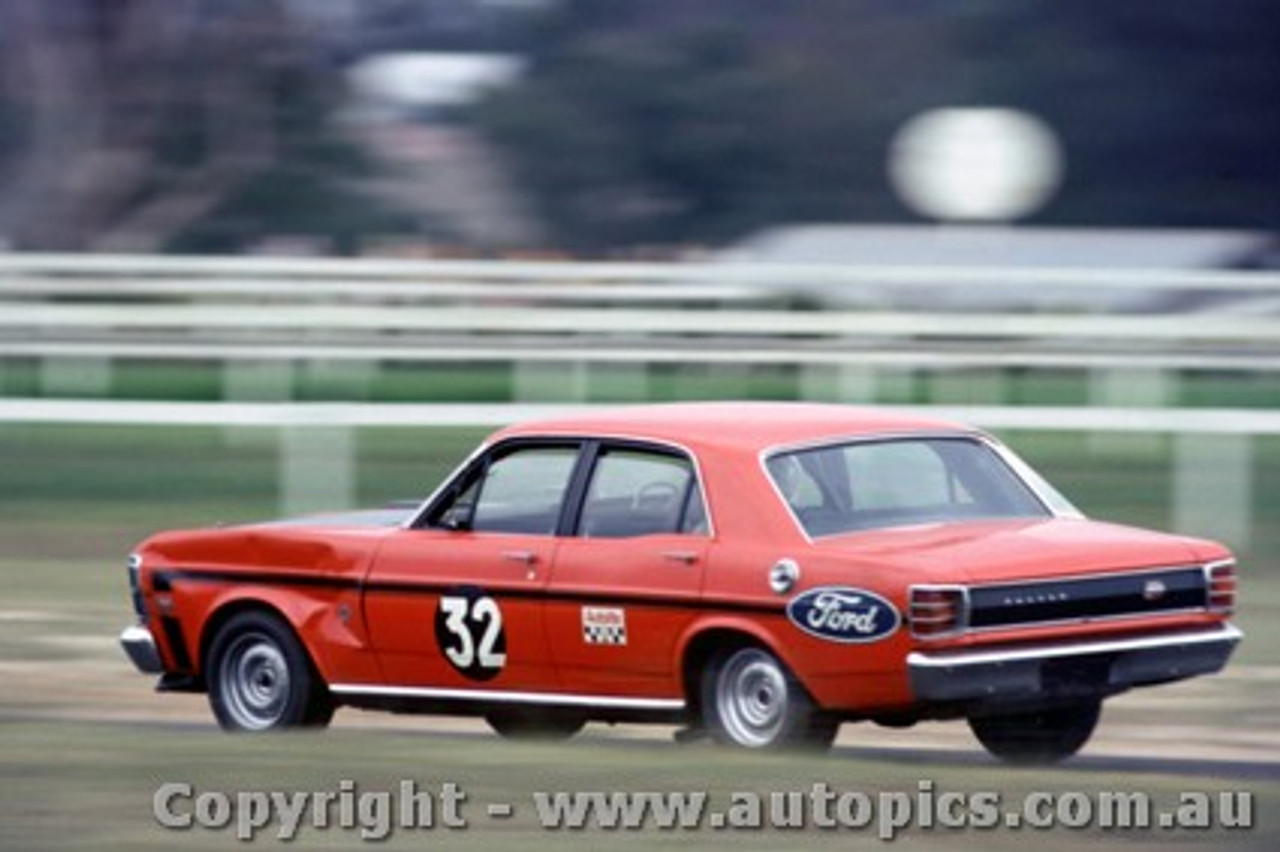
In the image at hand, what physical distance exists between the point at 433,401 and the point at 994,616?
591 inches

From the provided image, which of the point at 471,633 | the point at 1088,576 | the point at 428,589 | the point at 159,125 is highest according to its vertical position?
the point at 159,125

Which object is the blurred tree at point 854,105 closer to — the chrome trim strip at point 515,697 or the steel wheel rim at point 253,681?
the steel wheel rim at point 253,681

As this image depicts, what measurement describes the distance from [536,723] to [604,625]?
77 cm

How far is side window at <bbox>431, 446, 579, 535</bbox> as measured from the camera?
1084 cm

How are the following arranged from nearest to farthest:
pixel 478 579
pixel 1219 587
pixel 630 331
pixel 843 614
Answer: pixel 843 614
pixel 1219 587
pixel 478 579
pixel 630 331

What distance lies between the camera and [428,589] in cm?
1084

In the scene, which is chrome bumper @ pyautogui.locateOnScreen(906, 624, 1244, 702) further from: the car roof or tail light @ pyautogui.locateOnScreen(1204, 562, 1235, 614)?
the car roof

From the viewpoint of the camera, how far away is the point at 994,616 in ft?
31.7

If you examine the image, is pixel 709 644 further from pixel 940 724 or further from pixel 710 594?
pixel 940 724

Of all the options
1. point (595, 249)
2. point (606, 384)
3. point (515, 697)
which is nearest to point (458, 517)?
point (515, 697)

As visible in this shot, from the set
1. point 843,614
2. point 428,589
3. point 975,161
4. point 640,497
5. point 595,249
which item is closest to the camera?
point 843,614

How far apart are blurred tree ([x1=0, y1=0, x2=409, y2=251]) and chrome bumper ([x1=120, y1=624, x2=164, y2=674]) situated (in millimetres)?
21827

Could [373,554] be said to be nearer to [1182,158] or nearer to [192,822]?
[192,822]

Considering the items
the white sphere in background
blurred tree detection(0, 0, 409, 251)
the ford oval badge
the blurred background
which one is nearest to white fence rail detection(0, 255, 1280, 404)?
the blurred background
